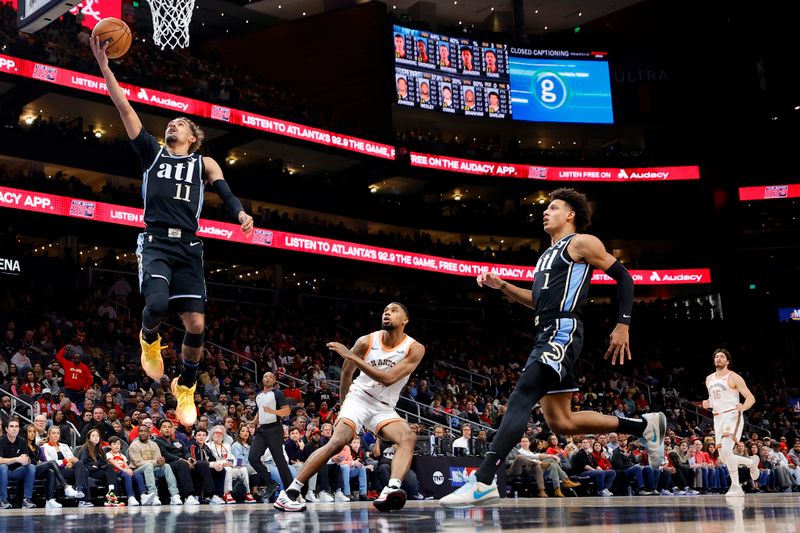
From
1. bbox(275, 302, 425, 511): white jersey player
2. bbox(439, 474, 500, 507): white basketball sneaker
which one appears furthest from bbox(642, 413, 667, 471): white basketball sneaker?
bbox(275, 302, 425, 511): white jersey player

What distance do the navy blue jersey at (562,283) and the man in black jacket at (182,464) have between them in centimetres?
833

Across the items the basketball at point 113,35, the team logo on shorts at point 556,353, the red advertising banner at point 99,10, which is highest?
the red advertising banner at point 99,10

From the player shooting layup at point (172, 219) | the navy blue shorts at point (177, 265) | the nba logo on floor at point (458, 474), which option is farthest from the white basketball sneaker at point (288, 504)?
the nba logo on floor at point (458, 474)

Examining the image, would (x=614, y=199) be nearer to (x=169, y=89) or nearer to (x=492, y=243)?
(x=492, y=243)

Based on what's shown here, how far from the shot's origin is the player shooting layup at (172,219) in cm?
716

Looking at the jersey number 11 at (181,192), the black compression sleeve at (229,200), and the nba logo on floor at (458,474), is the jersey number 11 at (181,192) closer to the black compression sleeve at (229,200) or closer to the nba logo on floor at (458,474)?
the black compression sleeve at (229,200)

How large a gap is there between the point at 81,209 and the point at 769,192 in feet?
94.4

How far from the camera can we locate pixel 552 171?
123ft

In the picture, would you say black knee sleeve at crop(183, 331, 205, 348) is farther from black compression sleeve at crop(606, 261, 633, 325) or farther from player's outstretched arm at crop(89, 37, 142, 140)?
black compression sleeve at crop(606, 261, 633, 325)

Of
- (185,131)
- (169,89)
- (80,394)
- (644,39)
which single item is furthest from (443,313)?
(185,131)

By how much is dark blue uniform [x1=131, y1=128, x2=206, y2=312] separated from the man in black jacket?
6.85m

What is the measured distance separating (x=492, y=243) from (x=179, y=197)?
35014mm

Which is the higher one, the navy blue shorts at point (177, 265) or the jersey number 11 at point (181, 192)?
the jersey number 11 at point (181, 192)

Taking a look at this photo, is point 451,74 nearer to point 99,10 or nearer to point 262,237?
point 262,237
